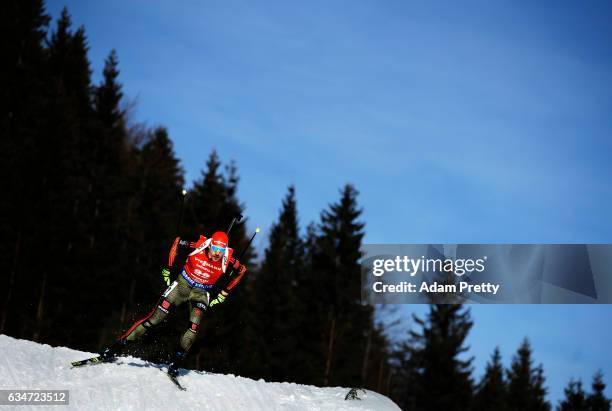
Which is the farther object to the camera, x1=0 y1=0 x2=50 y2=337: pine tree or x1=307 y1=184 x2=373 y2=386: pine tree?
x1=307 y1=184 x2=373 y2=386: pine tree

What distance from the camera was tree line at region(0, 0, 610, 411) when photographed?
27.3 m

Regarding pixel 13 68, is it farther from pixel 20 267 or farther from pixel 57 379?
pixel 57 379

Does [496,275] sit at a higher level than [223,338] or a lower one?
higher

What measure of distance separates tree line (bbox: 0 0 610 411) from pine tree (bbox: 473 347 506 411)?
0.12 meters

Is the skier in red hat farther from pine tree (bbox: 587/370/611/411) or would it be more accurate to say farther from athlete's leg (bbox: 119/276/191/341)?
pine tree (bbox: 587/370/611/411)

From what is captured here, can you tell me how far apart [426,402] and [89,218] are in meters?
25.9

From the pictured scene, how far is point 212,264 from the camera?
11414 millimetres

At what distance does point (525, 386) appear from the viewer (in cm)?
5441

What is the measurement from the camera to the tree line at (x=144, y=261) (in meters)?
27.3

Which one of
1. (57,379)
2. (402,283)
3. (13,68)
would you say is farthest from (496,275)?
(13,68)

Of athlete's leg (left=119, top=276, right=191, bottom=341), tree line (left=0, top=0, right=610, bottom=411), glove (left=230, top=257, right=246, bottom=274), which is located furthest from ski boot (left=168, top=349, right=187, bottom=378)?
tree line (left=0, top=0, right=610, bottom=411)

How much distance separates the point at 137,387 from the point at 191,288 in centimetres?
203

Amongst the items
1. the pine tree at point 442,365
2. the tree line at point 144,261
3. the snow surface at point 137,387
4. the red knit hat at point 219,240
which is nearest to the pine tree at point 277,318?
the tree line at point 144,261

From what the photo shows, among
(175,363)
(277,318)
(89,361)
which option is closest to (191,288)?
(175,363)
